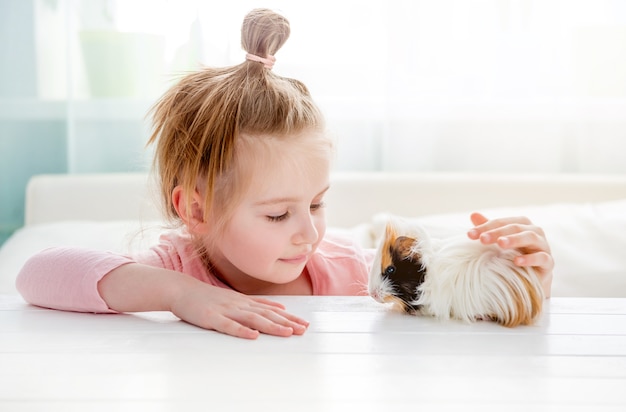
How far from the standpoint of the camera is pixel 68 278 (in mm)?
929

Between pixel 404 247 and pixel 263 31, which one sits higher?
pixel 263 31

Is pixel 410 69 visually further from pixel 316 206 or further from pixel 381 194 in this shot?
pixel 316 206

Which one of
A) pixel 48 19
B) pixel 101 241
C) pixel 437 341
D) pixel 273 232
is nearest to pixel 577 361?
pixel 437 341

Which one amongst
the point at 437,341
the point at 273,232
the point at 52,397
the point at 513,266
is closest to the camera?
the point at 52,397

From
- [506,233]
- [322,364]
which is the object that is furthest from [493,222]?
[322,364]

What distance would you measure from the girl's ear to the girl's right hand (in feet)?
0.61

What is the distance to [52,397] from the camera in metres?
0.60

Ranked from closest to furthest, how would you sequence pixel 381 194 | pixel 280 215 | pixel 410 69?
pixel 280 215
pixel 381 194
pixel 410 69

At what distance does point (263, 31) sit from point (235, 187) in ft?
0.66

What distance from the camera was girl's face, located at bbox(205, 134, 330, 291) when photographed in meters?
0.98

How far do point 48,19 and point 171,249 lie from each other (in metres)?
1.20

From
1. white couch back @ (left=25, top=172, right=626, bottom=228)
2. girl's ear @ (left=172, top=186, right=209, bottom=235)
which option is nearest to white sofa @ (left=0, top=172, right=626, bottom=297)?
white couch back @ (left=25, top=172, right=626, bottom=228)

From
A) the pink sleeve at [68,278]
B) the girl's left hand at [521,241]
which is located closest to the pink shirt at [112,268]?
the pink sleeve at [68,278]

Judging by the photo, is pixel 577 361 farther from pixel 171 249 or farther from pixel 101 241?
pixel 101 241
